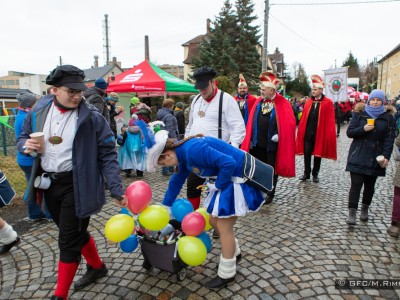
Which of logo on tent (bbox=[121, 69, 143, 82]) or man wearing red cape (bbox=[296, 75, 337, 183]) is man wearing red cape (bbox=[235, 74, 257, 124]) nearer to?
man wearing red cape (bbox=[296, 75, 337, 183])

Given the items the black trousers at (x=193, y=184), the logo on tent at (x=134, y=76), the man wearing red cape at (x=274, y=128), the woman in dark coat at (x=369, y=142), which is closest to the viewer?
the black trousers at (x=193, y=184)

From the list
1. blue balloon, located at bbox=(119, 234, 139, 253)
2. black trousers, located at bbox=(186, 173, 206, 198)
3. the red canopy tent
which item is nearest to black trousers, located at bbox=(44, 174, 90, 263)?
blue balloon, located at bbox=(119, 234, 139, 253)

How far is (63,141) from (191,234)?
130 cm

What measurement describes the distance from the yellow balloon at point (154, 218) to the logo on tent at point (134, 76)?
8.56 meters

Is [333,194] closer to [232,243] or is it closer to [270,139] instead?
[270,139]

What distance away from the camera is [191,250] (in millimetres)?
2580

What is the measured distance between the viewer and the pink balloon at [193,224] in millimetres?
2645

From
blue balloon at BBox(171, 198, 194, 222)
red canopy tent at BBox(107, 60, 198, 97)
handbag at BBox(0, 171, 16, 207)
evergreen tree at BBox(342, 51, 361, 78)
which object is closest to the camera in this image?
blue balloon at BBox(171, 198, 194, 222)

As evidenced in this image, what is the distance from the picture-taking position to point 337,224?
14.3 feet

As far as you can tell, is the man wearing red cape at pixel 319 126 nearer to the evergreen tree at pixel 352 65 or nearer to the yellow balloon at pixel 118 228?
the yellow balloon at pixel 118 228

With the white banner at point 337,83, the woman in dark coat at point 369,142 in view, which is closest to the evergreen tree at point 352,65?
the white banner at point 337,83

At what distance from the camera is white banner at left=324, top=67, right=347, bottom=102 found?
1031 centimetres

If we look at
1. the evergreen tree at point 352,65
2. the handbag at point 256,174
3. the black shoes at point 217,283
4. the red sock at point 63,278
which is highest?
the evergreen tree at point 352,65

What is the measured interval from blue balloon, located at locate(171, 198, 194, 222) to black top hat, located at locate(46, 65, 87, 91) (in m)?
1.27
